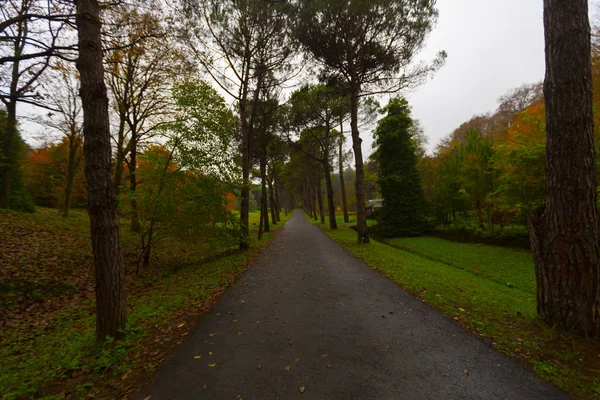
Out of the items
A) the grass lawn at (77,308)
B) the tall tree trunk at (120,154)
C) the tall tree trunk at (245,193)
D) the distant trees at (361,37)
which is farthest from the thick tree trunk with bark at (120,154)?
the distant trees at (361,37)

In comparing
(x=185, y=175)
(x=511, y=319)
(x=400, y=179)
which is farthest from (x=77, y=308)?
(x=400, y=179)

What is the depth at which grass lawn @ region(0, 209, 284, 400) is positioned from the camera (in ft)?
9.86

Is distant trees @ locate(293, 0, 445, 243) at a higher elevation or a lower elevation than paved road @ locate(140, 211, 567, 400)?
higher

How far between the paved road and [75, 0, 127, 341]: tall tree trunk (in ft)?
4.59

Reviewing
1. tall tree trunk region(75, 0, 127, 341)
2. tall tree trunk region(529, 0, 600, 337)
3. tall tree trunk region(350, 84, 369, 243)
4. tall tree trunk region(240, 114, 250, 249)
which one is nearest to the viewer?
tall tree trunk region(529, 0, 600, 337)

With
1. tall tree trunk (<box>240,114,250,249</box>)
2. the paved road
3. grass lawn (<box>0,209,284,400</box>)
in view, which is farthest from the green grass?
tall tree trunk (<box>240,114,250,249</box>)

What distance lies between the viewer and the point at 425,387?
100 inches

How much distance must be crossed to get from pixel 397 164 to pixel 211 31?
45.6 ft

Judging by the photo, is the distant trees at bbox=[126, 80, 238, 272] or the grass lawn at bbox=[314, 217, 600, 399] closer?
the grass lawn at bbox=[314, 217, 600, 399]

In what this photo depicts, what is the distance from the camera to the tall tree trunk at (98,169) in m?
3.57

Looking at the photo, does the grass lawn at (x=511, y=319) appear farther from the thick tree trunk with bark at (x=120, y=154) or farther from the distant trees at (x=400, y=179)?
the thick tree trunk with bark at (x=120, y=154)

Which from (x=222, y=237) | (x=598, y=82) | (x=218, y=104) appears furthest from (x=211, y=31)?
(x=598, y=82)

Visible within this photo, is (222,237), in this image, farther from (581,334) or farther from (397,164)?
(397,164)

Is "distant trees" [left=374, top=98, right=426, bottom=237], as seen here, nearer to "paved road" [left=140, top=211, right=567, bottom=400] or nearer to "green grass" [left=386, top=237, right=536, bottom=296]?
"green grass" [left=386, top=237, right=536, bottom=296]
